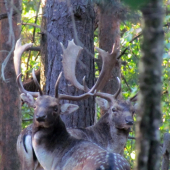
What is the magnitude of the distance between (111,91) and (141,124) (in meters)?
7.12

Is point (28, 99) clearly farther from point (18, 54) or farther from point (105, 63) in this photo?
point (105, 63)

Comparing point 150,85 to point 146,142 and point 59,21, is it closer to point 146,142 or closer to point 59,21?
point 146,142

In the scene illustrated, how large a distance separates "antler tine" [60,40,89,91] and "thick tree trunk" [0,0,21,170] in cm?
269

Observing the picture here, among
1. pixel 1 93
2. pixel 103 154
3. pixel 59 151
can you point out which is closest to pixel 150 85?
pixel 103 154

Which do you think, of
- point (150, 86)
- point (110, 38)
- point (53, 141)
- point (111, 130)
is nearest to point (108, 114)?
point (111, 130)

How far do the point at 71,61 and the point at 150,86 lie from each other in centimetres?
504

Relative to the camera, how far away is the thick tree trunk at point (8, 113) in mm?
8539

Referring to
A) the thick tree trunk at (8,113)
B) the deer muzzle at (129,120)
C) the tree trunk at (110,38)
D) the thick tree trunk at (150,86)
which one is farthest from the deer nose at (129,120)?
the thick tree trunk at (150,86)

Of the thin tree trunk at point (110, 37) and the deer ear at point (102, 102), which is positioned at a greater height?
the thin tree trunk at point (110, 37)

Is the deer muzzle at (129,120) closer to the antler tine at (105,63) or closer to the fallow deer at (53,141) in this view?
the antler tine at (105,63)

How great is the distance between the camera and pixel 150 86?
3.75 feet

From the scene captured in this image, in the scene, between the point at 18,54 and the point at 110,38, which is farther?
the point at 110,38

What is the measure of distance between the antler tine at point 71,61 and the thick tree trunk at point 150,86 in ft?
16.3

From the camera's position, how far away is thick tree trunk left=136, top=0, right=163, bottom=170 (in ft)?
3.70
